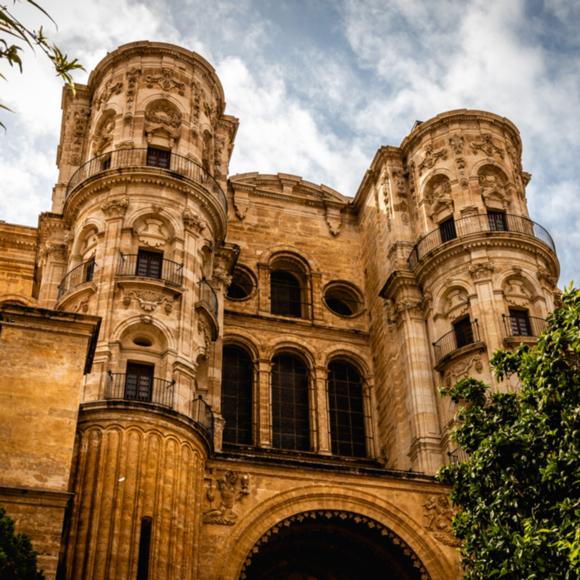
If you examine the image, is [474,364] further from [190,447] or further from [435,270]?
[190,447]

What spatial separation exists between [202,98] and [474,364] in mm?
11661

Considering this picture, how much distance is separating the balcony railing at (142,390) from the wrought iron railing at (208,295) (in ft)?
10.1

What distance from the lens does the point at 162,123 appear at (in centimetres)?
2738

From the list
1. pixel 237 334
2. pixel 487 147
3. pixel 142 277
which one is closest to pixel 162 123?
pixel 142 277

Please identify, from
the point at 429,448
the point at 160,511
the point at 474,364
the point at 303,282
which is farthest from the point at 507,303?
the point at 160,511

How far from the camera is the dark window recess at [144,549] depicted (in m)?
18.7

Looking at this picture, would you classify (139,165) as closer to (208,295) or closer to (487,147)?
(208,295)

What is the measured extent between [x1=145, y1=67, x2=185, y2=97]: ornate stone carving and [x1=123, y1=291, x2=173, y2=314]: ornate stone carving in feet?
25.5

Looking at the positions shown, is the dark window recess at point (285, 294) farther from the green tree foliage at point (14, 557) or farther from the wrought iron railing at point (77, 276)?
the green tree foliage at point (14, 557)

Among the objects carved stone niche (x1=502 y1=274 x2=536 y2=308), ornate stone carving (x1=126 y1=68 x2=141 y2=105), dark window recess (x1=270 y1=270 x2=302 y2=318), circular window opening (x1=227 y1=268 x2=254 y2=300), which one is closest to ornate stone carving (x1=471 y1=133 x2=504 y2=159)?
carved stone niche (x1=502 y1=274 x2=536 y2=308)

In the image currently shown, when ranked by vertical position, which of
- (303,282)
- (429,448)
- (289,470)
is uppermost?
(303,282)

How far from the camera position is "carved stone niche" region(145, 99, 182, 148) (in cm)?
2712

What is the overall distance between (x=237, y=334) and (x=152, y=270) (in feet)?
14.5

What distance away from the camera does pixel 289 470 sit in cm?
2192
